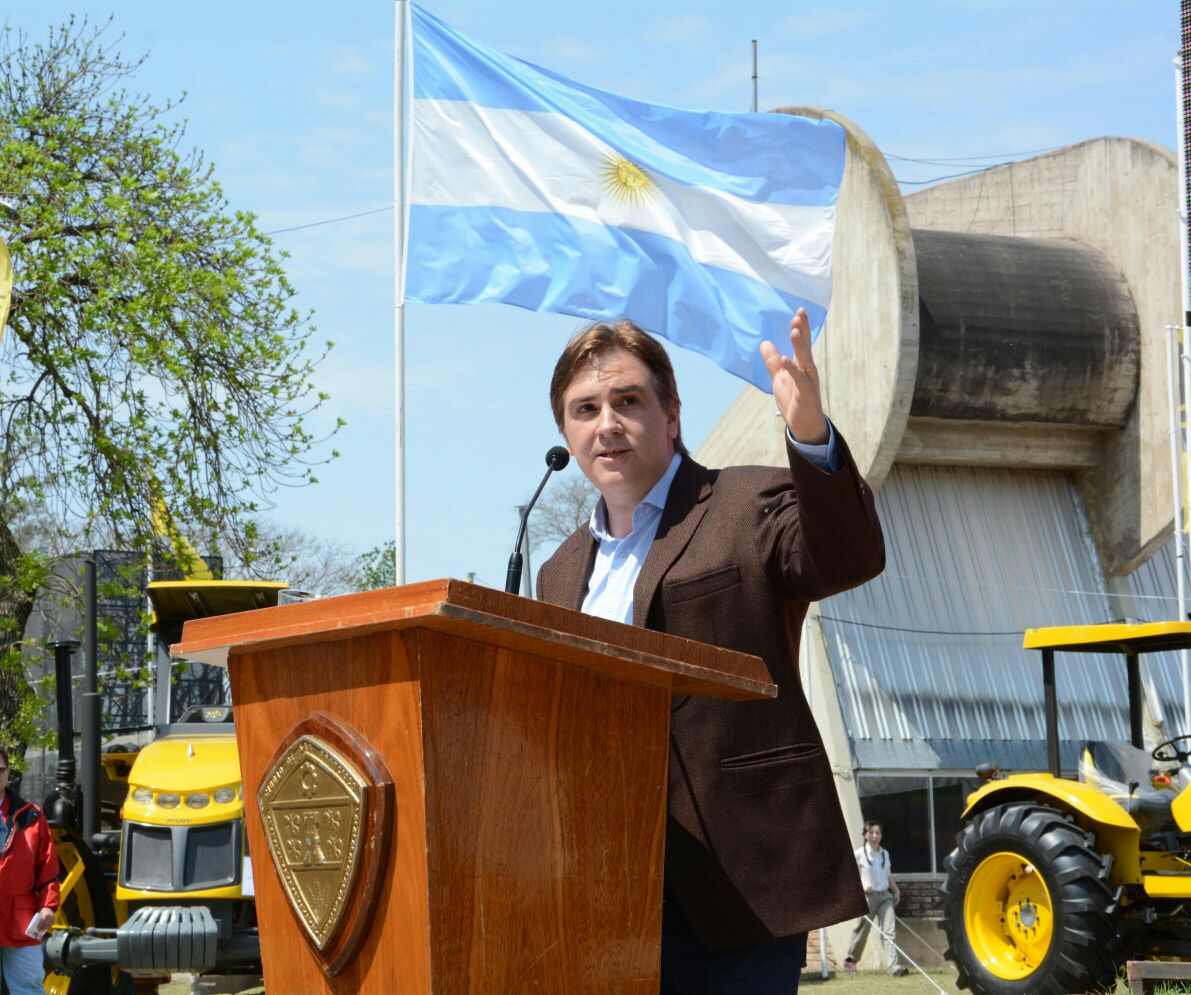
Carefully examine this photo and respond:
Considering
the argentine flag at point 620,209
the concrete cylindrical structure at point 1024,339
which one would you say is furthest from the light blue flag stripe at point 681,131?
the concrete cylindrical structure at point 1024,339

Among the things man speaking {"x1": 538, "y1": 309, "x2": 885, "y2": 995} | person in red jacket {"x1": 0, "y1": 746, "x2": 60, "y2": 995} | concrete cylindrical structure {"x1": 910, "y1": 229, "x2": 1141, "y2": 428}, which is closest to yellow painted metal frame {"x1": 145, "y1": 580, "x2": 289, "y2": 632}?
person in red jacket {"x1": 0, "y1": 746, "x2": 60, "y2": 995}

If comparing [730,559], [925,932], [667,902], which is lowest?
[925,932]

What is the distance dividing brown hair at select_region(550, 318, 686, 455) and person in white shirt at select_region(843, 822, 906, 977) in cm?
1567

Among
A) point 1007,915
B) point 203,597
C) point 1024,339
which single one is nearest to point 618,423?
point 203,597

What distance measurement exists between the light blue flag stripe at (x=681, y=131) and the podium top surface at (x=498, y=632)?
301 inches

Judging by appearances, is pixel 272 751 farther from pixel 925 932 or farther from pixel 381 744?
pixel 925 932

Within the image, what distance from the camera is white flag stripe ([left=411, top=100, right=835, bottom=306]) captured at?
9.74 metres

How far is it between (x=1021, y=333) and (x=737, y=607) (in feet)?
64.3

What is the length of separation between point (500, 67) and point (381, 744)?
28.0 feet

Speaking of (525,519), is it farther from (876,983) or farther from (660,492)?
(876,983)

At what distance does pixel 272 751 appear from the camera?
2443 mm

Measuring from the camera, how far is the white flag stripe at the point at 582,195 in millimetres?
9742

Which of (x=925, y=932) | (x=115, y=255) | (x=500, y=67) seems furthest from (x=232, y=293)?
(x=925, y=932)

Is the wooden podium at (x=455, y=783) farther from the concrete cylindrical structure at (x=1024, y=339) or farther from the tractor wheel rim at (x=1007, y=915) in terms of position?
the concrete cylindrical structure at (x=1024, y=339)
